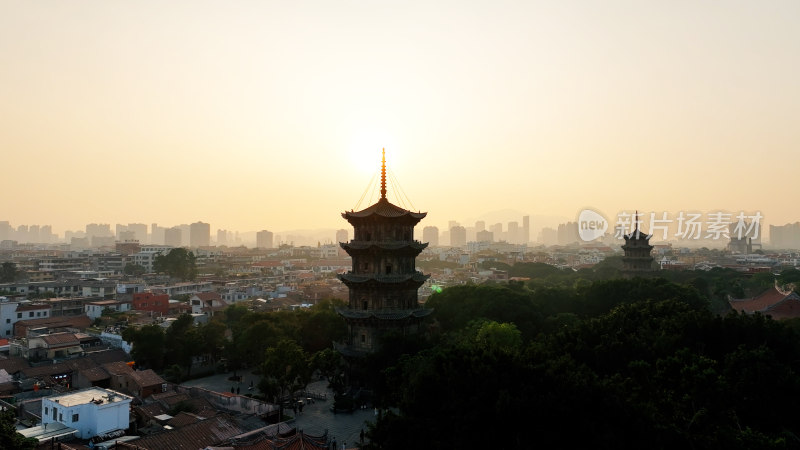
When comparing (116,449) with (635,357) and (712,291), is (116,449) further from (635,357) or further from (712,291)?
(712,291)

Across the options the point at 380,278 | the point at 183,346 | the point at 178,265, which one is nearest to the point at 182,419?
the point at 380,278

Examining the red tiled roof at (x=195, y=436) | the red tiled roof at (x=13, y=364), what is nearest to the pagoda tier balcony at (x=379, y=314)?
the red tiled roof at (x=195, y=436)

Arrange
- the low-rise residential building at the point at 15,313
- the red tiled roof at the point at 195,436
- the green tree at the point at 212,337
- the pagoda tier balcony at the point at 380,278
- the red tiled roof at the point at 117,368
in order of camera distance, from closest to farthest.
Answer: the red tiled roof at the point at 195,436 → the pagoda tier balcony at the point at 380,278 → the red tiled roof at the point at 117,368 → the green tree at the point at 212,337 → the low-rise residential building at the point at 15,313

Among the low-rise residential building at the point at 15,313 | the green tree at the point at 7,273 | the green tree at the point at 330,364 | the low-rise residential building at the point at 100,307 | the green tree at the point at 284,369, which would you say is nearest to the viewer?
the green tree at the point at 284,369

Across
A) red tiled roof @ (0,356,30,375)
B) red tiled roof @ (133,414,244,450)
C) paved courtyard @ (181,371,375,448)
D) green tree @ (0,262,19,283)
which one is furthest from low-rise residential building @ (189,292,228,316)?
green tree @ (0,262,19,283)

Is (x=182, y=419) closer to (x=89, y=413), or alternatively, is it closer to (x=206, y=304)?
(x=89, y=413)

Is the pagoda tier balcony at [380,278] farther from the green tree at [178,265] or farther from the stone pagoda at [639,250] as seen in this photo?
the green tree at [178,265]
